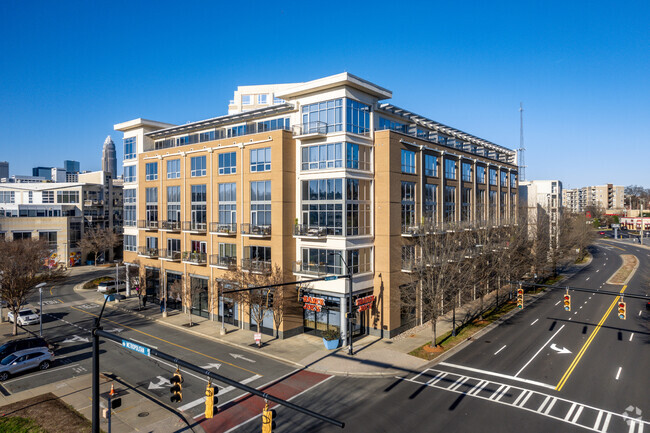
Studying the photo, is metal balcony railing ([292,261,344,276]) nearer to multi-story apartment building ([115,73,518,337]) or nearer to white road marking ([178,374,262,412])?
multi-story apartment building ([115,73,518,337])

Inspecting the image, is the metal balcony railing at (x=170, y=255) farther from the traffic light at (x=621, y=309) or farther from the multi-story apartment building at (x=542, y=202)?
the multi-story apartment building at (x=542, y=202)

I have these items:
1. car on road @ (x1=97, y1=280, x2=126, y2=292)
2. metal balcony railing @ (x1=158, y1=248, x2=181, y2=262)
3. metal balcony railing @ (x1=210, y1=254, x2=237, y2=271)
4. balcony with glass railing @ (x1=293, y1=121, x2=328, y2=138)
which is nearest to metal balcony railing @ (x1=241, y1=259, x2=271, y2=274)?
metal balcony railing @ (x1=210, y1=254, x2=237, y2=271)

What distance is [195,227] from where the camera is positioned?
41.0 metres

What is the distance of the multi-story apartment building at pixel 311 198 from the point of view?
105ft

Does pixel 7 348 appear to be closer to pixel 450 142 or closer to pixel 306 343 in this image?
pixel 306 343

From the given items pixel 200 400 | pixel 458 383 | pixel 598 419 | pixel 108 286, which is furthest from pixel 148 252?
pixel 598 419

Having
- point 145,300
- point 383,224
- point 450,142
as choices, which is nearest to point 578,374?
point 383,224

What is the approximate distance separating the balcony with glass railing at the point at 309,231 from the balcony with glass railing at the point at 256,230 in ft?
7.70

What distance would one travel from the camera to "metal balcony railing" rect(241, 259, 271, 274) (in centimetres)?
3274

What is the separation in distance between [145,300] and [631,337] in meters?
47.3

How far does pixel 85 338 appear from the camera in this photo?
33500mm

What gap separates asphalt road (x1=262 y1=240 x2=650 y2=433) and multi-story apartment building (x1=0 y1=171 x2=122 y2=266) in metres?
69.3

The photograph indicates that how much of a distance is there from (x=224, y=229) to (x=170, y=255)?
10383 mm

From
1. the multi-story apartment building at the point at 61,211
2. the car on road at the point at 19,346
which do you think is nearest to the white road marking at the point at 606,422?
the car on road at the point at 19,346
